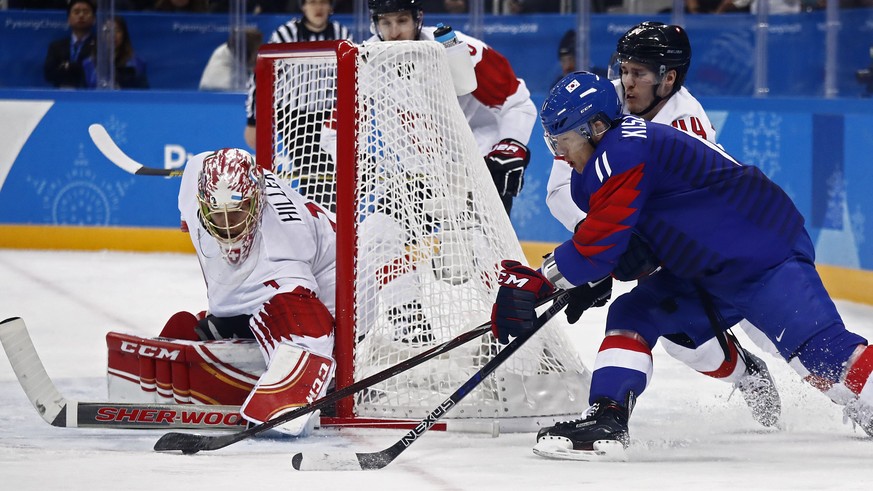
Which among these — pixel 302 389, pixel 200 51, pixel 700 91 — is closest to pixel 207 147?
pixel 200 51

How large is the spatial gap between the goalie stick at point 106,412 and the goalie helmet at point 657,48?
130 cm

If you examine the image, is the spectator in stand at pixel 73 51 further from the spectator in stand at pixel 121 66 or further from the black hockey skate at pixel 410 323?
the black hockey skate at pixel 410 323

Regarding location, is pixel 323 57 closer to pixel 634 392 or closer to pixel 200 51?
pixel 634 392

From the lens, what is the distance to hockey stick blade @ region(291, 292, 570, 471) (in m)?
2.76

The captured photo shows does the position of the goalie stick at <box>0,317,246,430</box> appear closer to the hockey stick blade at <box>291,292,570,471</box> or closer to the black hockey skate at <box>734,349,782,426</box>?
the hockey stick blade at <box>291,292,570,471</box>

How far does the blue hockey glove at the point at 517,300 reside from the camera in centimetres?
282

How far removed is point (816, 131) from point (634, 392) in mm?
3051

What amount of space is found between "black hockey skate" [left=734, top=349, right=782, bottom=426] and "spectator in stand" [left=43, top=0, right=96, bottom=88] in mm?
4476

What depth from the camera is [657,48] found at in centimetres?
330

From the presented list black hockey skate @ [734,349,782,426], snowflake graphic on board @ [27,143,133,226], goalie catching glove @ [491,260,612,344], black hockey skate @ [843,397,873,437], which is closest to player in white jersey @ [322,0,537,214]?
black hockey skate @ [734,349,782,426]

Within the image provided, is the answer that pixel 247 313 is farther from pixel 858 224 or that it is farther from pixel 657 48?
pixel 858 224

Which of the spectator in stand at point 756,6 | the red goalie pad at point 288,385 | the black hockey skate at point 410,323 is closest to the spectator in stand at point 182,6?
the spectator in stand at point 756,6

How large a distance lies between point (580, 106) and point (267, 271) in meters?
0.93

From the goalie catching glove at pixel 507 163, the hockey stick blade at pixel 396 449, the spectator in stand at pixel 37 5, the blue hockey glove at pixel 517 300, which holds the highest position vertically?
the spectator in stand at pixel 37 5
